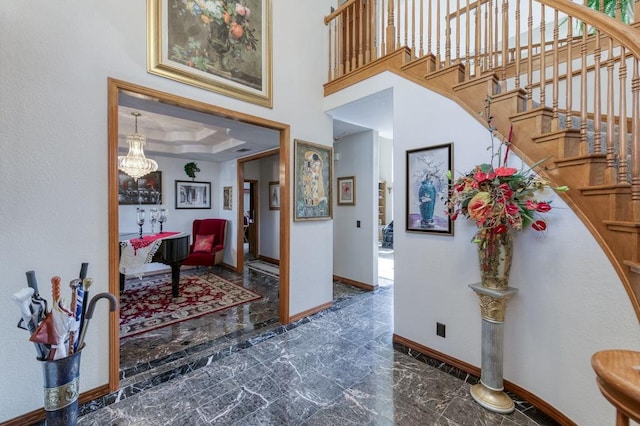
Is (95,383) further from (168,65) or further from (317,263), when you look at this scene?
(168,65)

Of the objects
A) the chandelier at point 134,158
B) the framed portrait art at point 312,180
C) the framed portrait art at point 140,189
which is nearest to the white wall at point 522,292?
the framed portrait art at point 312,180

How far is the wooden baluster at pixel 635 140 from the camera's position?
4.17 ft

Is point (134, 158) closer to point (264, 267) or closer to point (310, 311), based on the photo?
point (264, 267)

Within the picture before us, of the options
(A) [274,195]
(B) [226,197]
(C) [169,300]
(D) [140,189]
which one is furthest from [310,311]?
(D) [140,189]

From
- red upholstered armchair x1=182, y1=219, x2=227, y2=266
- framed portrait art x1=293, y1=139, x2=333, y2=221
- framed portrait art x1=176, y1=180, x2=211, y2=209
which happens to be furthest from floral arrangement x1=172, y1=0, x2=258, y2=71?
framed portrait art x1=176, y1=180, x2=211, y2=209

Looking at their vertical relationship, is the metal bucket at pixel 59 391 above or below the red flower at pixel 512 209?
below

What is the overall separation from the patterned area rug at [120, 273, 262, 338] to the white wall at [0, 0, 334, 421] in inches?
48.8

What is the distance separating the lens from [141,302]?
371cm

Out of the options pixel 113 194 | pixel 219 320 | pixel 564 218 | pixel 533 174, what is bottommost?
pixel 219 320

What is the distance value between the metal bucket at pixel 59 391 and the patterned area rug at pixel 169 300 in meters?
1.79

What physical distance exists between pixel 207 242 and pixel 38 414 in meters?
3.87

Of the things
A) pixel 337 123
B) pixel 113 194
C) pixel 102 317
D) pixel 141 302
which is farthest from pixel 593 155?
pixel 141 302

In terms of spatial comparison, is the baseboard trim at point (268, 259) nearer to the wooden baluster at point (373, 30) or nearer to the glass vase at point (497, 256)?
the wooden baluster at point (373, 30)

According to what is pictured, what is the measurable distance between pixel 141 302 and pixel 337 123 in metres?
3.82
